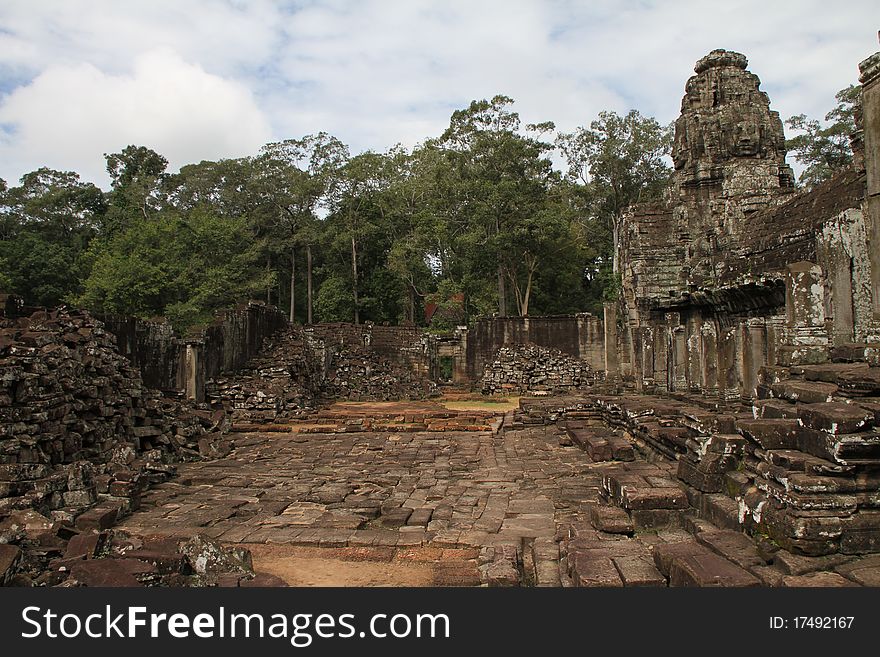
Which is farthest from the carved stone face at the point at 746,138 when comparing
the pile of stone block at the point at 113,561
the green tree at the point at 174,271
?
the green tree at the point at 174,271

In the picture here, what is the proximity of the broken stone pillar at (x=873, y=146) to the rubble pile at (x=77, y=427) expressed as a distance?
300 inches

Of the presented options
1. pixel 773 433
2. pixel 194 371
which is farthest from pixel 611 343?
pixel 773 433

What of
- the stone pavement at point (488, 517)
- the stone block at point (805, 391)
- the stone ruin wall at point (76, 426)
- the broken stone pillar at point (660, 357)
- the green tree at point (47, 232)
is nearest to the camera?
the stone pavement at point (488, 517)

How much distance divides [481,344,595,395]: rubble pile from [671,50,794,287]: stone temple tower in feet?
40.1

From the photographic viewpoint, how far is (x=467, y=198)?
26.9 metres

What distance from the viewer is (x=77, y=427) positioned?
8.36 metres

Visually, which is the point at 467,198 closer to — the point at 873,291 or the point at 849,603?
the point at 873,291

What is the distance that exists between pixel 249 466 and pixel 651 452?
6.18 m

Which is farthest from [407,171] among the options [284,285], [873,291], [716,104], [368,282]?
[873,291]

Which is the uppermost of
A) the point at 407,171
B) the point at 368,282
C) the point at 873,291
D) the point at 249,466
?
the point at 407,171

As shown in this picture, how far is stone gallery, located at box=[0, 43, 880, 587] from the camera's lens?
159 inches

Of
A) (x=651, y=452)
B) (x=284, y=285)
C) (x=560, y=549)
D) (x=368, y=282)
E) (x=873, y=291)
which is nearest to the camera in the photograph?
(x=560, y=549)

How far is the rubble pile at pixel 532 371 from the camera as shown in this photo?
2323cm

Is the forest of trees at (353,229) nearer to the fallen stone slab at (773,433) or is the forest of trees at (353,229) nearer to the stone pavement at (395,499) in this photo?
the stone pavement at (395,499)
